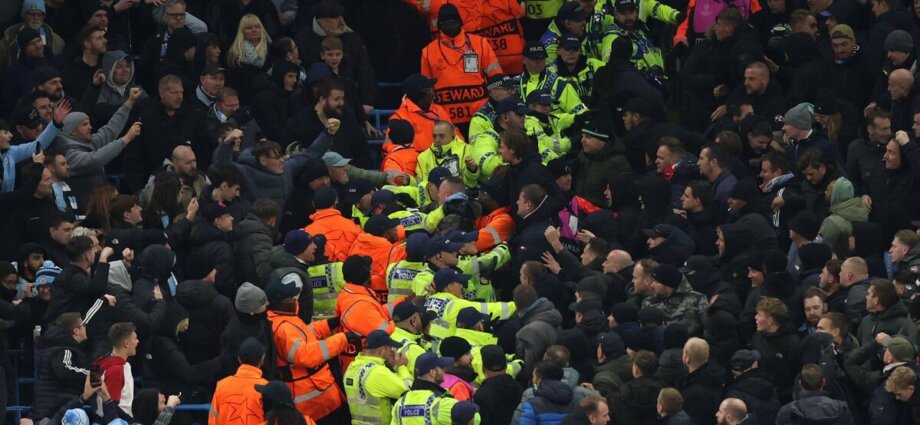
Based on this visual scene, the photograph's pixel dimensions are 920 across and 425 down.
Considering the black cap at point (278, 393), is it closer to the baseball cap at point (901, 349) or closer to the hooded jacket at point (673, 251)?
the hooded jacket at point (673, 251)

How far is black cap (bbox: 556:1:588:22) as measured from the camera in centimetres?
2483

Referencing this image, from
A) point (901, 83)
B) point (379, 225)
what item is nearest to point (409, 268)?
point (379, 225)

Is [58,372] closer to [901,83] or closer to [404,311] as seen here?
[404,311]

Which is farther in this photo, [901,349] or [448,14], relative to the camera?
[448,14]

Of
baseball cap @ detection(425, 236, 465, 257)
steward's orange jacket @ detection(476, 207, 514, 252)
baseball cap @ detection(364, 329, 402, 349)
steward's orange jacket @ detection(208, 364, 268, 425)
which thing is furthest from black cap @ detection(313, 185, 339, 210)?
steward's orange jacket @ detection(208, 364, 268, 425)

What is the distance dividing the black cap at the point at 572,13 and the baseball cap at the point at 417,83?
6.41ft

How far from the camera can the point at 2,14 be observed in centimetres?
2464

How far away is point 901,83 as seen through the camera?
72.4 feet

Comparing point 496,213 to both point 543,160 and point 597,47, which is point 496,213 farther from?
point 597,47

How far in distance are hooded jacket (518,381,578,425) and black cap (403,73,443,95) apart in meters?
6.38

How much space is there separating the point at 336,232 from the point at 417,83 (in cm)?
292

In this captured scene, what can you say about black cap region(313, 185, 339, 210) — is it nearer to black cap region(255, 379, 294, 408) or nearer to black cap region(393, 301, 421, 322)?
black cap region(393, 301, 421, 322)

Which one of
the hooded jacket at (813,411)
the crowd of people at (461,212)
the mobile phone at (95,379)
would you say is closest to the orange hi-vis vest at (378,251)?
the crowd of people at (461,212)

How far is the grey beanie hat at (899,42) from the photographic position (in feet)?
74.1
